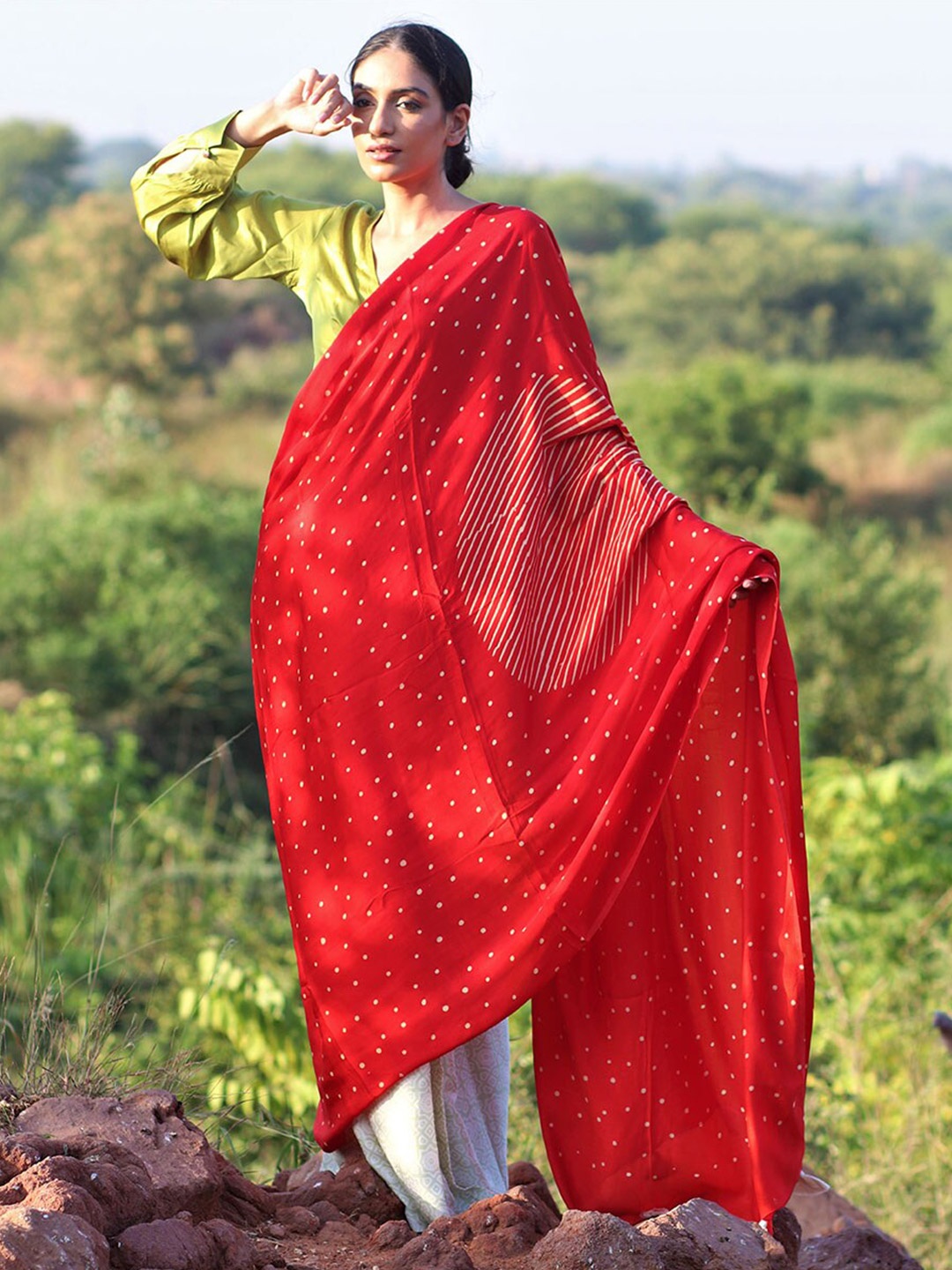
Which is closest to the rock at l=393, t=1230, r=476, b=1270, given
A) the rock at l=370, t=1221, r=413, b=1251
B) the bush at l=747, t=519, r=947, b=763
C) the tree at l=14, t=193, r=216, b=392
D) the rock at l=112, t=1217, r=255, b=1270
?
the rock at l=370, t=1221, r=413, b=1251

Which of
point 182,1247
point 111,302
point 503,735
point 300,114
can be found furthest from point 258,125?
point 111,302

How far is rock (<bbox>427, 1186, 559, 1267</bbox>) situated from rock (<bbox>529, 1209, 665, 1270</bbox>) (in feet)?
0.54

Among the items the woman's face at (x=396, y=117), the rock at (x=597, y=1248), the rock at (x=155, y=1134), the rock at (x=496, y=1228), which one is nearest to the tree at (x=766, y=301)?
the woman's face at (x=396, y=117)

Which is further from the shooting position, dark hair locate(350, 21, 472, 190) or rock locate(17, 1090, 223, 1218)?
dark hair locate(350, 21, 472, 190)

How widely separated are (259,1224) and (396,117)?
1.84 metres

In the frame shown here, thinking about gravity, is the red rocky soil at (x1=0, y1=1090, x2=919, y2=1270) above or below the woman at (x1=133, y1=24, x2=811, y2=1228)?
below

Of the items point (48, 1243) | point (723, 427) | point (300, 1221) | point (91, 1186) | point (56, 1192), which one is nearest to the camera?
point (48, 1243)

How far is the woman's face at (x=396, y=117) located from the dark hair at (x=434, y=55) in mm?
12

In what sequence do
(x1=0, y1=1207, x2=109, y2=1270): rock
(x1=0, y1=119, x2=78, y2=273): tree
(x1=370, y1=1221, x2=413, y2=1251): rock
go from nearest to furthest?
(x1=0, y1=1207, x2=109, y2=1270): rock → (x1=370, y1=1221, x2=413, y2=1251): rock → (x1=0, y1=119, x2=78, y2=273): tree

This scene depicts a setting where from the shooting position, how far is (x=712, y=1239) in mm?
2693

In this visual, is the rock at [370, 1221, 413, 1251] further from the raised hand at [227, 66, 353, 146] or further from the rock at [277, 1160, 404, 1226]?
the raised hand at [227, 66, 353, 146]

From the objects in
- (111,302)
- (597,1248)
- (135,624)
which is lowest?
(135,624)

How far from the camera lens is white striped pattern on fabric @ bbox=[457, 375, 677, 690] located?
296 cm

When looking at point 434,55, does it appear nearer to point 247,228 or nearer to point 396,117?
point 396,117
